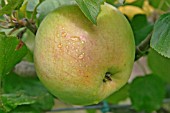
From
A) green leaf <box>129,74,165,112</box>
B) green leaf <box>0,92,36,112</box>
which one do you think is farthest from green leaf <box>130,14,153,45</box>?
green leaf <box>0,92,36,112</box>

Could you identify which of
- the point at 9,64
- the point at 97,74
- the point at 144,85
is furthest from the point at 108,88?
the point at 144,85

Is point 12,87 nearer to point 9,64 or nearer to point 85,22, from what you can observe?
point 9,64

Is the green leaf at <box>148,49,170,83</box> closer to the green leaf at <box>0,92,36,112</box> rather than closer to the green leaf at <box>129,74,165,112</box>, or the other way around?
the green leaf at <box>129,74,165,112</box>

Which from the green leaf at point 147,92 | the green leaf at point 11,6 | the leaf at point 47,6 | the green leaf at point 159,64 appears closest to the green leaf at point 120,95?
the green leaf at point 147,92

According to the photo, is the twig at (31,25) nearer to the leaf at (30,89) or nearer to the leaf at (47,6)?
the leaf at (47,6)

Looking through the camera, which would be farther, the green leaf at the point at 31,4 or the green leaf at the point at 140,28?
the green leaf at the point at 140,28

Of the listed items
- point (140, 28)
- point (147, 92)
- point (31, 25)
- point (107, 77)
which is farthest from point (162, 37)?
point (147, 92)

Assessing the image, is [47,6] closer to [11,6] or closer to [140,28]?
[11,6]
